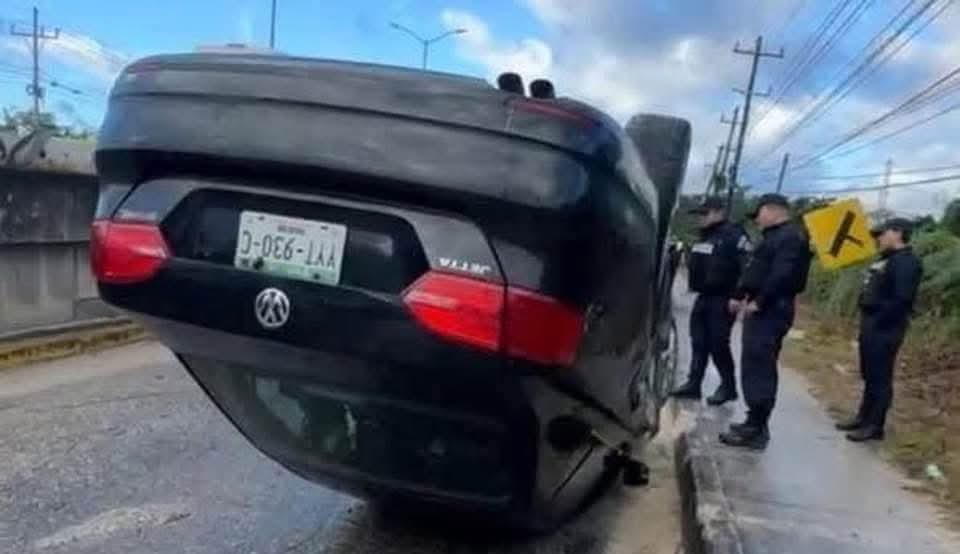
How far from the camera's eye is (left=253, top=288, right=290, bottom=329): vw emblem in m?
2.95

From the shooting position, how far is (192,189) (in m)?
3.07

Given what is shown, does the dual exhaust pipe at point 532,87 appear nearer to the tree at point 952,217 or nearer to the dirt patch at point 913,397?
the dirt patch at point 913,397

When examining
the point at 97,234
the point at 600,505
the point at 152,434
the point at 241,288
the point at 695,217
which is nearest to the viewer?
the point at 241,288

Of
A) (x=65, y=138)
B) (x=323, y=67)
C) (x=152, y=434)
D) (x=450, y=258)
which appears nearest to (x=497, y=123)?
(x=450, y=258)

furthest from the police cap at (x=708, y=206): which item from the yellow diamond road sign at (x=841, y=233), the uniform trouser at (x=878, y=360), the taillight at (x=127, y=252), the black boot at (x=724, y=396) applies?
the taillight at (x=127, y=252)

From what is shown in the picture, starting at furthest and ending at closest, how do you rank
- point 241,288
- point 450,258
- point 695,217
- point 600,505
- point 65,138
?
point 65,138 < point 695,217 < point 600,505 < point 241,288 < point 450,258

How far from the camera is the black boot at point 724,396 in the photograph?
8.29 meters

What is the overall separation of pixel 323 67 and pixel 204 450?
3229 millimetres

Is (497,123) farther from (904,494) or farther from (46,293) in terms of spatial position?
(46,293)

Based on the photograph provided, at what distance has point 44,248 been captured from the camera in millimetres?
9133

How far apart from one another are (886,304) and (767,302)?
115cm

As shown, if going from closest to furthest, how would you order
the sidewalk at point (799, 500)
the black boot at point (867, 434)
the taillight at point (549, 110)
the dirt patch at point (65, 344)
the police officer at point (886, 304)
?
the taillight at point (549, 110), the sidewalk at point (799, 500), the police officer at point (886, 304), the black boot at point (867, 434), the dirt patch at point (65, 344)

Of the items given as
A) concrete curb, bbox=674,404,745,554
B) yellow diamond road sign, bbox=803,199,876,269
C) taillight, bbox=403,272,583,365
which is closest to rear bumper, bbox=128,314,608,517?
taillight, bbox=403,272,583,365

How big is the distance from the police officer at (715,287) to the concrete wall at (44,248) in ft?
17.7
